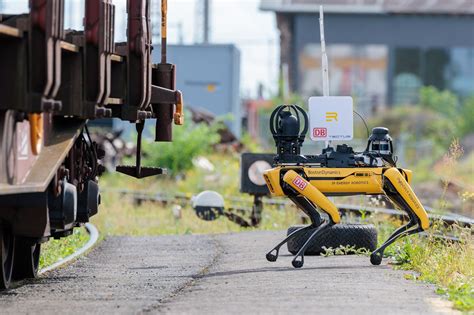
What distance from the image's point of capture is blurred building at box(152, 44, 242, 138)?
1512 inches

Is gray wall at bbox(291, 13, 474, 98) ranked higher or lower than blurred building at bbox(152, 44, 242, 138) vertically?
higher

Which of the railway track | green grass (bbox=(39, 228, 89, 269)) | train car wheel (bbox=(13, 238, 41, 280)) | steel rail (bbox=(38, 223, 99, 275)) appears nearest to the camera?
train car wheel (bbox=(13, 238, 41, 280))

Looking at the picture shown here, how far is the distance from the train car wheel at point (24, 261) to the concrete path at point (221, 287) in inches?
6.4

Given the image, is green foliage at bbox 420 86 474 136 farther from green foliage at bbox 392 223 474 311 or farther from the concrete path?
green foliage at bbox 392 223 474 311

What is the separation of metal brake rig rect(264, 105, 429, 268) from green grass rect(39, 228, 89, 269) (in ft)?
9.74

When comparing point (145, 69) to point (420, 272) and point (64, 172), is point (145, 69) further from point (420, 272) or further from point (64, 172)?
point (420, 272)

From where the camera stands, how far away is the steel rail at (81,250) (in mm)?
14655

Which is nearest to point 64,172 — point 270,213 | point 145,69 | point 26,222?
point 26,222

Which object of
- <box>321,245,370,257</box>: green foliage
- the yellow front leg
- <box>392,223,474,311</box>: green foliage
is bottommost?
<box>321,245,370,257</box>: green foliage

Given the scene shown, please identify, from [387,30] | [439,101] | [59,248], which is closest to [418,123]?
[439,101]

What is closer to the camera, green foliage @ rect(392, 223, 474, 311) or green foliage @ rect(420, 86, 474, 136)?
green foliage @ rect(392, 223, 474, 311)

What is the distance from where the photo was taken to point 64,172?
11836 millimetres

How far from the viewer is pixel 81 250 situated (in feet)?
55.0

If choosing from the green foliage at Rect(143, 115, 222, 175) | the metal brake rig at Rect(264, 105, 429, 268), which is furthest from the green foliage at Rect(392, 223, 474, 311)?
the green foliage at Rect(143, 115, 222, 175)
